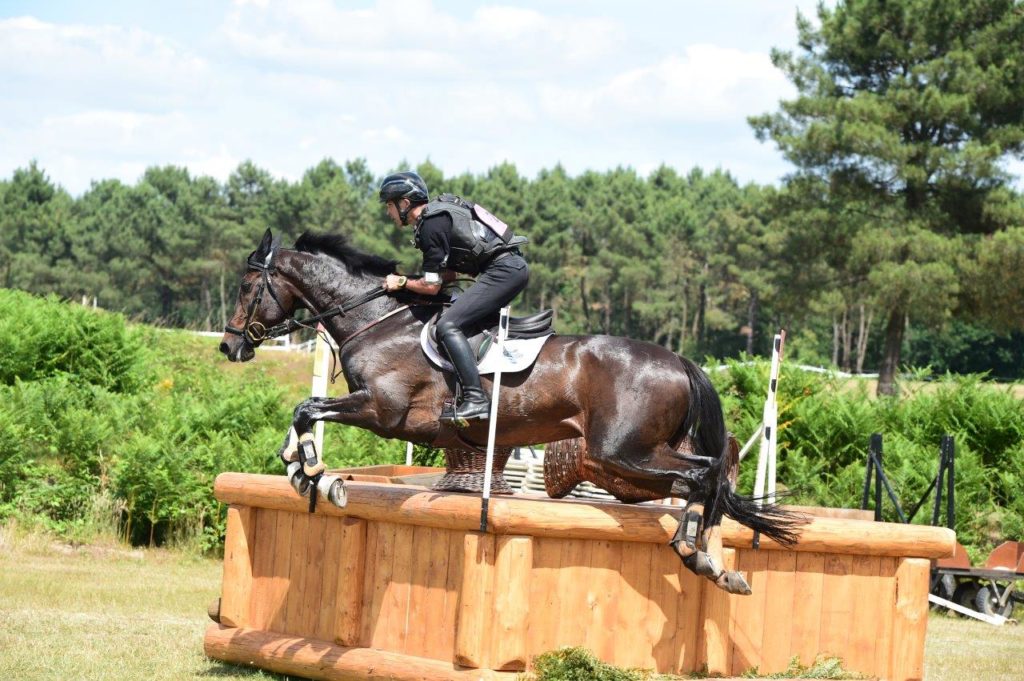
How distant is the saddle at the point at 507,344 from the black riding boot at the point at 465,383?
99mm

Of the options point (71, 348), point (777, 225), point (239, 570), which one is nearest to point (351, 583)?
point (239, 570)

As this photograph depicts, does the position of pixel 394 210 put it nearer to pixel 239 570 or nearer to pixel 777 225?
pixel 239 570

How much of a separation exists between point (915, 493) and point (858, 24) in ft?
75.9

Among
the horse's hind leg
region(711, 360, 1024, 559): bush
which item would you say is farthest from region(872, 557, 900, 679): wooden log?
region(711, 360, 1024, 559): bush

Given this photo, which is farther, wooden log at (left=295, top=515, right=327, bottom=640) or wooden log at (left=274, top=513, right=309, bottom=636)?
wooden log at (left=274, top=513, right=309, bottom=636)

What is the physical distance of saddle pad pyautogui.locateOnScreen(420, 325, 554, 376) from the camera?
715cm

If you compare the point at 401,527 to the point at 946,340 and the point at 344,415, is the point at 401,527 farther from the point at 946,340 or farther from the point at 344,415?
the point at 946,340

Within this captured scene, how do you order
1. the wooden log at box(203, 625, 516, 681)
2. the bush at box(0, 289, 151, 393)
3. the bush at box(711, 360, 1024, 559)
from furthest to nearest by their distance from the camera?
the bush at box(0, 289, 151, 393) → the bush at box(711, 360, 1024, 559) → the wooden log at box(203, 625, 516, 681)

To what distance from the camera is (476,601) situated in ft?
21.6

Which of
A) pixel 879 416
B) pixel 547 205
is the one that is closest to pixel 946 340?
pixel 547 205

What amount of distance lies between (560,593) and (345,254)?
269 centimetres

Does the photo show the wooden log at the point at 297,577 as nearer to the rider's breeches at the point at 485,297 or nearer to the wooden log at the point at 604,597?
the rider's breeches at the point at 485,297

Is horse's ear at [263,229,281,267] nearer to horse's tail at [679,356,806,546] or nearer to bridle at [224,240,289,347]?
bridle at [224,240,289,347]

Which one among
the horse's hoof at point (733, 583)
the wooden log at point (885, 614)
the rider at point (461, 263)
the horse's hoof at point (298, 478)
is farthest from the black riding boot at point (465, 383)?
the wooden log at point (885, 614)
